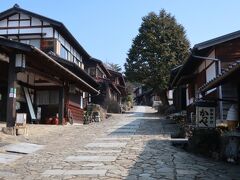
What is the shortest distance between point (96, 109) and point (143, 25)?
18.3 m

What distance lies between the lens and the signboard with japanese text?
1350 cm

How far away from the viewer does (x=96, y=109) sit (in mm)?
33969

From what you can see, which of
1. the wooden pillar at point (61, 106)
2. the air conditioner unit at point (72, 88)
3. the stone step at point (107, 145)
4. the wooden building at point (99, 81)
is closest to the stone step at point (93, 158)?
the stone step at point (107, 145)

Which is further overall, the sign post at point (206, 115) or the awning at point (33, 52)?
the awning at point (33, 52)

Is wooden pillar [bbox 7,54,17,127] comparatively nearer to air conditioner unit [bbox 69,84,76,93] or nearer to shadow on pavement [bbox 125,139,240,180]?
shadow on pavement [bbox 125,139,240,180]

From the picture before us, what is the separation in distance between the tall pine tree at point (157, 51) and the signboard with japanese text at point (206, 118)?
1177 inches

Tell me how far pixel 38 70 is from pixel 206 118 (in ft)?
34.7

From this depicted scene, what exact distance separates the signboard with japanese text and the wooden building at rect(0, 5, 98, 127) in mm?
7462

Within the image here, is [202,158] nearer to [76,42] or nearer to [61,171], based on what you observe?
[61,171]

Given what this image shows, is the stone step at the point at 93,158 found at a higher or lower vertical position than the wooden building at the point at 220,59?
lower

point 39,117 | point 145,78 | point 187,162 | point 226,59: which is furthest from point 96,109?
point 187,162

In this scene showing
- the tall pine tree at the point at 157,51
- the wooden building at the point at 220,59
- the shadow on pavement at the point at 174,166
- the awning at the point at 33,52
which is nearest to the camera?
the shadow on pavement at the point at 174,166

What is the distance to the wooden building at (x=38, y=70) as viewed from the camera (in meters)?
16.5

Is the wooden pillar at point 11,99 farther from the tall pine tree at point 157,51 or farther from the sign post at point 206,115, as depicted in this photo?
the tall pine tree at point 157,51
